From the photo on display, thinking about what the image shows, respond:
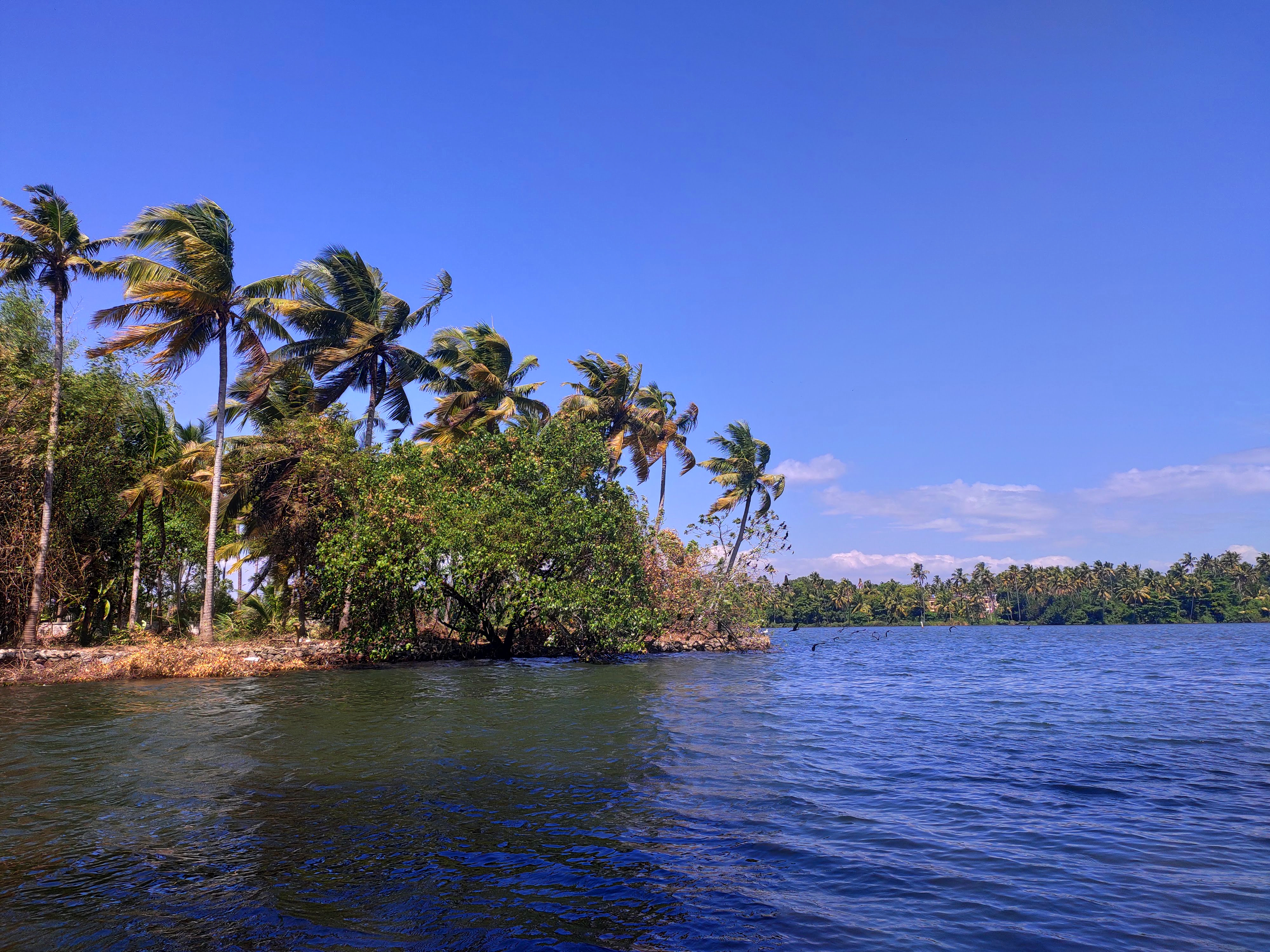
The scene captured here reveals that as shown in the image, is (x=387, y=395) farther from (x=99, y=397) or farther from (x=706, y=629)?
(x=706, y=629)

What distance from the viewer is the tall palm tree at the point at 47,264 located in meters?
21.5

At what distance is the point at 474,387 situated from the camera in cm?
3703


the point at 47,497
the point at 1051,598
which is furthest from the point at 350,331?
the point at 1051,598

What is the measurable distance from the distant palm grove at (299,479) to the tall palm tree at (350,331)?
0.32ft

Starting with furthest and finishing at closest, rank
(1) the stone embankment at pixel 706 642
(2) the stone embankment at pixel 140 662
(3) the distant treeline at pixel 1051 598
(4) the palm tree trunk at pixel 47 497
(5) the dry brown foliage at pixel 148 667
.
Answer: (3) the distant treeline at pixel 1051 598 → (1) the stone embankment at pixel 706 642 → (4) the palm tree trunk at pixel 47 497 → (2) the stone embankment at pixel 140 662 → (5) the dry brown foliage at pixel 148 667

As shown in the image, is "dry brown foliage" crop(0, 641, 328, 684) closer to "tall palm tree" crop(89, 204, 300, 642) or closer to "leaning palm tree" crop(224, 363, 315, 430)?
"tall palm tree" crop(89, 204, 300, 642)

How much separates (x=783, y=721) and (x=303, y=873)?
1133 cm

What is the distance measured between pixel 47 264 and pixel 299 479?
1040 centimetres

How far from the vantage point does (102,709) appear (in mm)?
15750

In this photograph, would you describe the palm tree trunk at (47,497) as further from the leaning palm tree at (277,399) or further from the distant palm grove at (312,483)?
the leaning palm tree at (277,399)

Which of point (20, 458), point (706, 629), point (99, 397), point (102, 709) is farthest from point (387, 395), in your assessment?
point (706, 629)

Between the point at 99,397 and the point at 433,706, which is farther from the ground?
the point at 99,397

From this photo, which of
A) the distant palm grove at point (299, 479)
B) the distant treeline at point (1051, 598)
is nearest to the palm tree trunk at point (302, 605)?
the distant palm grove at point (299, 479)

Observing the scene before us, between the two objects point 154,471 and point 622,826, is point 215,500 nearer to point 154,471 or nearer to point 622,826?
point 154,471
